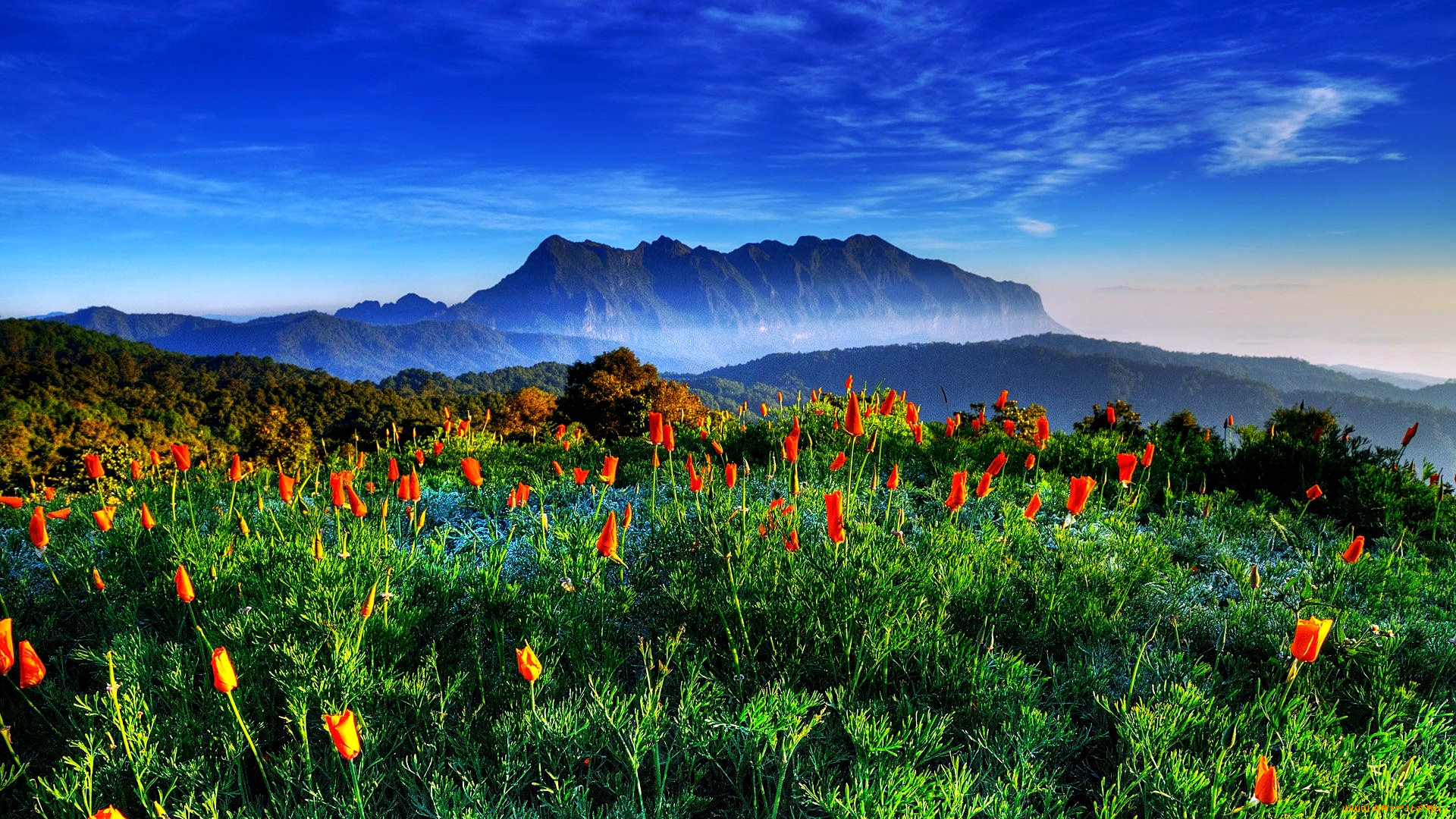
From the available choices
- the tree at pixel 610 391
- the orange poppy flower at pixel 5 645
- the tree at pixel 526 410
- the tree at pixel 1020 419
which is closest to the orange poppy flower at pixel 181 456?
the orange poppy flower at pixel 5 645

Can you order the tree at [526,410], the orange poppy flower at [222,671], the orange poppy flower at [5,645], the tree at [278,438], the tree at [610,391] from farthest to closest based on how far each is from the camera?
the tree at [278,438], the tree at [526,410], the tree at [610,391], the orange poppy flower at [5,645], the orange poppy flower at [222,671]

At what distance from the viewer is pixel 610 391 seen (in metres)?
30.5

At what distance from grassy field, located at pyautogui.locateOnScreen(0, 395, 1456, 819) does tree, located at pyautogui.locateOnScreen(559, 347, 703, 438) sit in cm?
1834

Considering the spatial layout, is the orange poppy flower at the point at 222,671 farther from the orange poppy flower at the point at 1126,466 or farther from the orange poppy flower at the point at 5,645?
the orange poppy flower at the point at 1126,466

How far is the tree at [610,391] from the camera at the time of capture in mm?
26547

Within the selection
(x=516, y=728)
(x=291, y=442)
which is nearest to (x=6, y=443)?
(x=291, y=442)

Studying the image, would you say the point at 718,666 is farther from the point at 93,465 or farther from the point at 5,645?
the point at 93,465

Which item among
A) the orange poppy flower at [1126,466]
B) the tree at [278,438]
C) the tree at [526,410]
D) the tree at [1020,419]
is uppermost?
the orange poppy flower at [1126,466]

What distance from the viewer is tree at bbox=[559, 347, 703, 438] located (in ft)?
87.1

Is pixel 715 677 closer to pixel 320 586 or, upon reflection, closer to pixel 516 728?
pixel 516 728

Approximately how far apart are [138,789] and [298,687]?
478mm

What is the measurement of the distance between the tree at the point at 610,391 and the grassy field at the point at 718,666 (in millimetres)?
18336

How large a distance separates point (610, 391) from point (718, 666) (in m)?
28.3

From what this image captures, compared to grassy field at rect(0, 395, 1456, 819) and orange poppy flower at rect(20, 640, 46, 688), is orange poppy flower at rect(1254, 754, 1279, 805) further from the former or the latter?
orange poppy flower at rect(20, 640, 46, 688)
